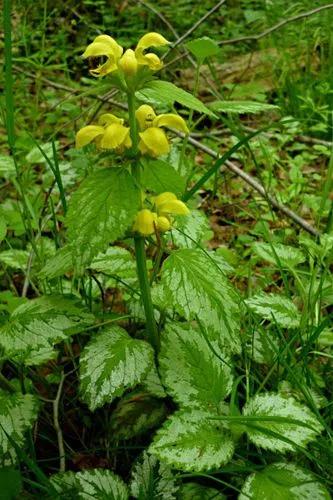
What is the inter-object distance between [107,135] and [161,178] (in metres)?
0.12

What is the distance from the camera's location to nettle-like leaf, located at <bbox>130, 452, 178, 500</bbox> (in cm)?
82

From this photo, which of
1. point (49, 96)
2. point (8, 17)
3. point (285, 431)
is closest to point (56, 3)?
point (49, 96)

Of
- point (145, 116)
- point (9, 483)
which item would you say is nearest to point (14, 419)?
point (9, 483)

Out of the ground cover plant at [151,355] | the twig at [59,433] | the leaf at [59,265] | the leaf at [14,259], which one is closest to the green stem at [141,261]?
the ground cover plant at [151,355]

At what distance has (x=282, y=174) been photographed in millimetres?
2092

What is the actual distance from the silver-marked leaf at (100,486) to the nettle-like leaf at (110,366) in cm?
12

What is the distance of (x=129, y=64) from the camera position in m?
0.73

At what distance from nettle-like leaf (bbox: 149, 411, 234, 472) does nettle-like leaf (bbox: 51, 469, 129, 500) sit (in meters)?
0.12

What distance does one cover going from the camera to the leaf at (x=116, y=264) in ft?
3.28

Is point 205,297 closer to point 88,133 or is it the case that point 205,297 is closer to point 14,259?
point 88,133

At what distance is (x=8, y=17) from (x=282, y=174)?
145 centimetres

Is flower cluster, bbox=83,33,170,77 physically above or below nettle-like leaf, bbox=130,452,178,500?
above

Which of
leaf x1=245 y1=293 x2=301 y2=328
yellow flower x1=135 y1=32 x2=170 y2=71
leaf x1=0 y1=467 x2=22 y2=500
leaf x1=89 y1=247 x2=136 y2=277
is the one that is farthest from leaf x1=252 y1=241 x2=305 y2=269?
leaf x1=0 y1=467 x2=22 y2=500

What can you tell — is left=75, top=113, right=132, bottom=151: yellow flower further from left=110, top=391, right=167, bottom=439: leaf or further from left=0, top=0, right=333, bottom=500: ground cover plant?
left=110, top=391, right=167, bottom=439: leaf
